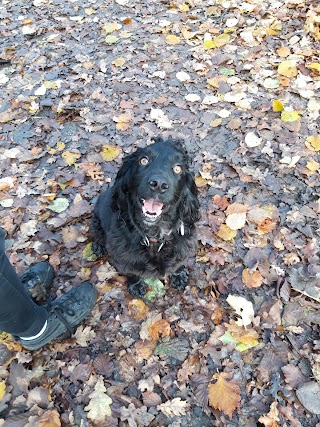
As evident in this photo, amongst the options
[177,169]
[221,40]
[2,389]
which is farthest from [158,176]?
[221,40]

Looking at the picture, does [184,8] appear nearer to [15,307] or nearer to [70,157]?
[70,157]

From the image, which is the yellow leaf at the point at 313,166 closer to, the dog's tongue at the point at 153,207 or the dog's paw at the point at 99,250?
the dog's tongue at the point at 153,207

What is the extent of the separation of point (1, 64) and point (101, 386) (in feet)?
18.2

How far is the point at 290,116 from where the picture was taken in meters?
4.78

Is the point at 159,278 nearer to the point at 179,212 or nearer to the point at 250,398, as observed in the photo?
the point at 179,212

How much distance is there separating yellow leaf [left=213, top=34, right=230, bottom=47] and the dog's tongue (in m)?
4.09

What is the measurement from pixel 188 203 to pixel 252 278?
3.51 ft

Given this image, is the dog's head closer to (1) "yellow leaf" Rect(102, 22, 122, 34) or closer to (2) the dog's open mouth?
(2) the dog's open mouth

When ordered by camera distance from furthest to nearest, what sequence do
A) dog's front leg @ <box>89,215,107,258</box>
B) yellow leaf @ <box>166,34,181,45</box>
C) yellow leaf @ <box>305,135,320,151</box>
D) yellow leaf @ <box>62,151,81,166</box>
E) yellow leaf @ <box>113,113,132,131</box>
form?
yellow leaf @ <box>166,34,181,45</box>
yellow leaf @ <box>113,113,132,131</box>
yellow leaf @ <box>62,151,81,166</box>
yellow leaf @ <box>305,135,320,151</box>
dog's front leg @ <box>89,215,107,258</box>

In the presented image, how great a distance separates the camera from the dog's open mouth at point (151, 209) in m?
2.85

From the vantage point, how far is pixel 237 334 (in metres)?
3.21

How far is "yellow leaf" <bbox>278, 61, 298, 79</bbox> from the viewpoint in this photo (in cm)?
525

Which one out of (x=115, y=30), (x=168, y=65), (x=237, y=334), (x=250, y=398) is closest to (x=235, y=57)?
(x=168, y=65)

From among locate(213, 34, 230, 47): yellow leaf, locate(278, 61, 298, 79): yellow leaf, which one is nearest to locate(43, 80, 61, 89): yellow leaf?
locate(213, 34, 230, 47): yellow leaf
